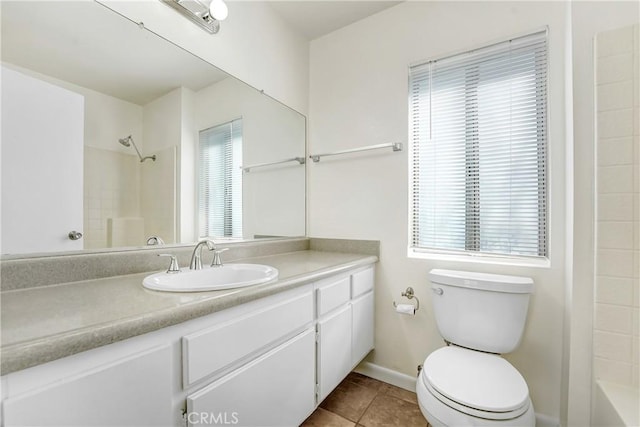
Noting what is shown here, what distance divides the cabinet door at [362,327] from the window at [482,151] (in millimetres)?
477

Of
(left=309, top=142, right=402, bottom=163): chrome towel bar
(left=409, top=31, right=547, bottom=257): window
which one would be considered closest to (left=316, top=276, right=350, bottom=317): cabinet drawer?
(left=409, top=31, right=547, bottom=257): window

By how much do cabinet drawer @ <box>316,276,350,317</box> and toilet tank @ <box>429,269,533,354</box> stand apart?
1.62 ft

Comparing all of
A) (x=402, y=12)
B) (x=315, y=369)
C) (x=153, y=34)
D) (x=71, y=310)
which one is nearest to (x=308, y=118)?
(x=402, y=12)

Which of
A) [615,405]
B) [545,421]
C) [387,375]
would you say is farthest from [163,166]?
[545,421]

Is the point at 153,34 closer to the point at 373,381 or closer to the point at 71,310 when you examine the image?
the point at 71,310

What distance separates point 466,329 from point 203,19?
205 centimetres

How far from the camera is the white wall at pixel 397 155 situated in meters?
1.37

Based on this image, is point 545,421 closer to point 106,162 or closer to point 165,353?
point 165,353

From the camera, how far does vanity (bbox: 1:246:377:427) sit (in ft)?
1.78

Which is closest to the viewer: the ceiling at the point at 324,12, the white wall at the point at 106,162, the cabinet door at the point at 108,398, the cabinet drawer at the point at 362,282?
the cabinet door at the point at 108,398

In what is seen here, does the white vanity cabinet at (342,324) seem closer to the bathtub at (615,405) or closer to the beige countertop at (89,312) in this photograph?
the beige countertop at (89,312)

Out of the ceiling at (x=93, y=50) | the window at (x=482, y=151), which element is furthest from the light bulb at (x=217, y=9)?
the window at (x=482, y=151)

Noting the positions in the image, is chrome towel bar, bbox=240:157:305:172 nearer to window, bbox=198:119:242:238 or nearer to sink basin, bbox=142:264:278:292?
window, bbox=198:119:242:238

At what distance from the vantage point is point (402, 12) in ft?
5.94
